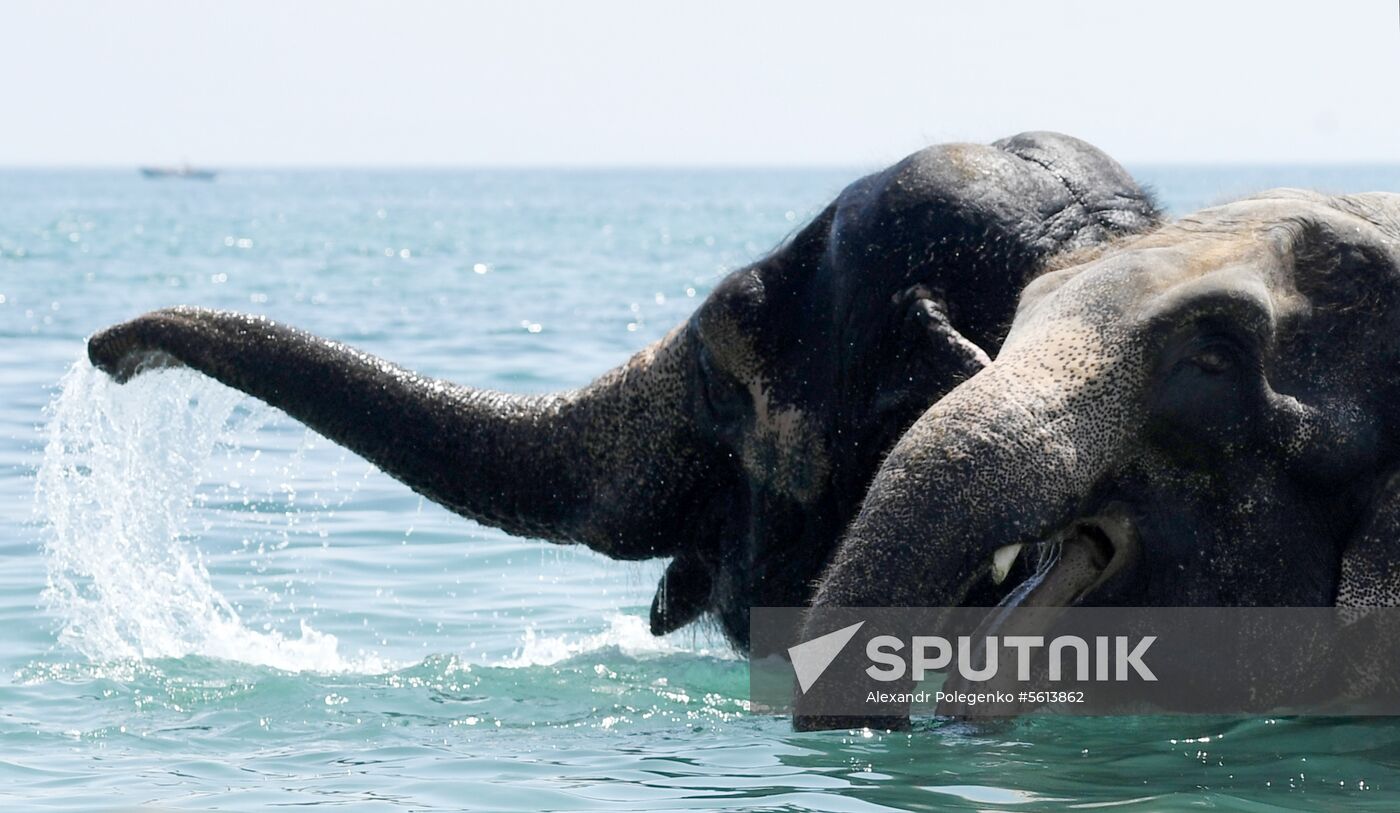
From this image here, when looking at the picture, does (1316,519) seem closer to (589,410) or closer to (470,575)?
(589,410)

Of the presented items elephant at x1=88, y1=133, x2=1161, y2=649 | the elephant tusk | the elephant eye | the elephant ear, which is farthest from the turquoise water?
the elephant eye

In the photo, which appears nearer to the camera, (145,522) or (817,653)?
(817,653)

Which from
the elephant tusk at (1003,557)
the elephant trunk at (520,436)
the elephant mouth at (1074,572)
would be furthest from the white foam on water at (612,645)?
the elephant tusk at (1003,557)

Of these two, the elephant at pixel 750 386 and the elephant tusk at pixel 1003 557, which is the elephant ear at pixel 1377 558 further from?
the elephant at pixel 750 386

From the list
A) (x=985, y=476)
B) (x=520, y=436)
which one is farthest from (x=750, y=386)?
(x=985, y=476)

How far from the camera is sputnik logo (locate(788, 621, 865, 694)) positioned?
5762 mm

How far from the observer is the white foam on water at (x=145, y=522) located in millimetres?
8492

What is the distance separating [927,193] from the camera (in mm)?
6973

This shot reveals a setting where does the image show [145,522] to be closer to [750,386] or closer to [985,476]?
[750,386]

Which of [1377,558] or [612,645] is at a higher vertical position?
[1377,558]

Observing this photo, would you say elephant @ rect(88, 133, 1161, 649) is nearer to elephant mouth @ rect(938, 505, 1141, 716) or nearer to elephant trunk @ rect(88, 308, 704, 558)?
elephant trunk @ rect(88, 308, 704, 558)

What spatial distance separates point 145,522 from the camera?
9.52m

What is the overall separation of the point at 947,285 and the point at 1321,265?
1147 mm

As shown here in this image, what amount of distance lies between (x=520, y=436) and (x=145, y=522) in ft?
8.10
